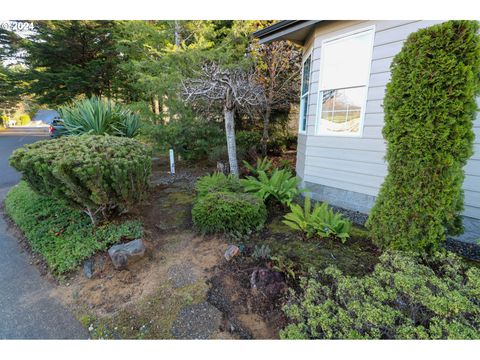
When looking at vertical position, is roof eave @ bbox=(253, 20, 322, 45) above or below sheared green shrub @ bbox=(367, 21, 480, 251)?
above

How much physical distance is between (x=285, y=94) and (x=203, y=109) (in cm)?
268

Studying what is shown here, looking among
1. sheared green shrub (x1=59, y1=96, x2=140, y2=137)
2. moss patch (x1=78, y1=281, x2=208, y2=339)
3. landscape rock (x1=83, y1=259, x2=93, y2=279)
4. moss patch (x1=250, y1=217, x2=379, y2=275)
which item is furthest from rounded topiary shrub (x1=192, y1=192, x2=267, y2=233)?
sheared green shrub (x1=59, y1=96, x2=140, y2=137)

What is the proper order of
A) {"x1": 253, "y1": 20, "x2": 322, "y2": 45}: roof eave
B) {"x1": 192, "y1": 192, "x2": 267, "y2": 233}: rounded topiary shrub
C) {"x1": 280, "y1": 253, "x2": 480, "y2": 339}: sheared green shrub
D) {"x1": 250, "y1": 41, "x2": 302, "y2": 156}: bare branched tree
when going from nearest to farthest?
{"x1": 280, "y1": 253, "x2": 480, "y2": 339}: sheared green shrub < {"x1": 192, "y1": 192, "x2": 267, "y2": 233}: rounded topiary shrub < {"x1": 253, "y1": 20, "x2": 322, "y2": 45}: roof eave < {"x1": 250, "y1": 41, "x2": 302, "y2": 156}: bare branched tree

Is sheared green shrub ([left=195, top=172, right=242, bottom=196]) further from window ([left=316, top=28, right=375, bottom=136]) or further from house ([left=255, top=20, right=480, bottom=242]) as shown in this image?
window ([left=316, top=28, right=375, bottom=136])

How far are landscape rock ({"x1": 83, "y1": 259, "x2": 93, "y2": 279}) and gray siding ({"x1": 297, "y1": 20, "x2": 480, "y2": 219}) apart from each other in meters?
4.22

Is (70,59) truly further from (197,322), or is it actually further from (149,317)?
(197,322)

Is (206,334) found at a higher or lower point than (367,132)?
lower

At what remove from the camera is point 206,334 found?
1953mm

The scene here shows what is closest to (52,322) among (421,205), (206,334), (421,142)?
(206,334)

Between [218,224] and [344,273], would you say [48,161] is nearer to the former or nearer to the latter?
[218,224]

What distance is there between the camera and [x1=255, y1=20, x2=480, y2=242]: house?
3613 mm

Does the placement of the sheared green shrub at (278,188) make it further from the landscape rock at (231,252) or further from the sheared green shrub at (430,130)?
the sheared green shrub at (430,130)

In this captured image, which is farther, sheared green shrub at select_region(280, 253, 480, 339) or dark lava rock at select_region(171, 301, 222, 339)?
dark lava rock at select_region(171, 301, 222, 339)

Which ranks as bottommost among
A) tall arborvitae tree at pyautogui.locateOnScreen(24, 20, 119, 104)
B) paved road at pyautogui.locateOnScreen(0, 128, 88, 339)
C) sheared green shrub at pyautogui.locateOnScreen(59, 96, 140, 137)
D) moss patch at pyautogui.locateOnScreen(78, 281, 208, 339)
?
paved road at pyautogui.locateOnScreen(0, 128, 88, 339)
